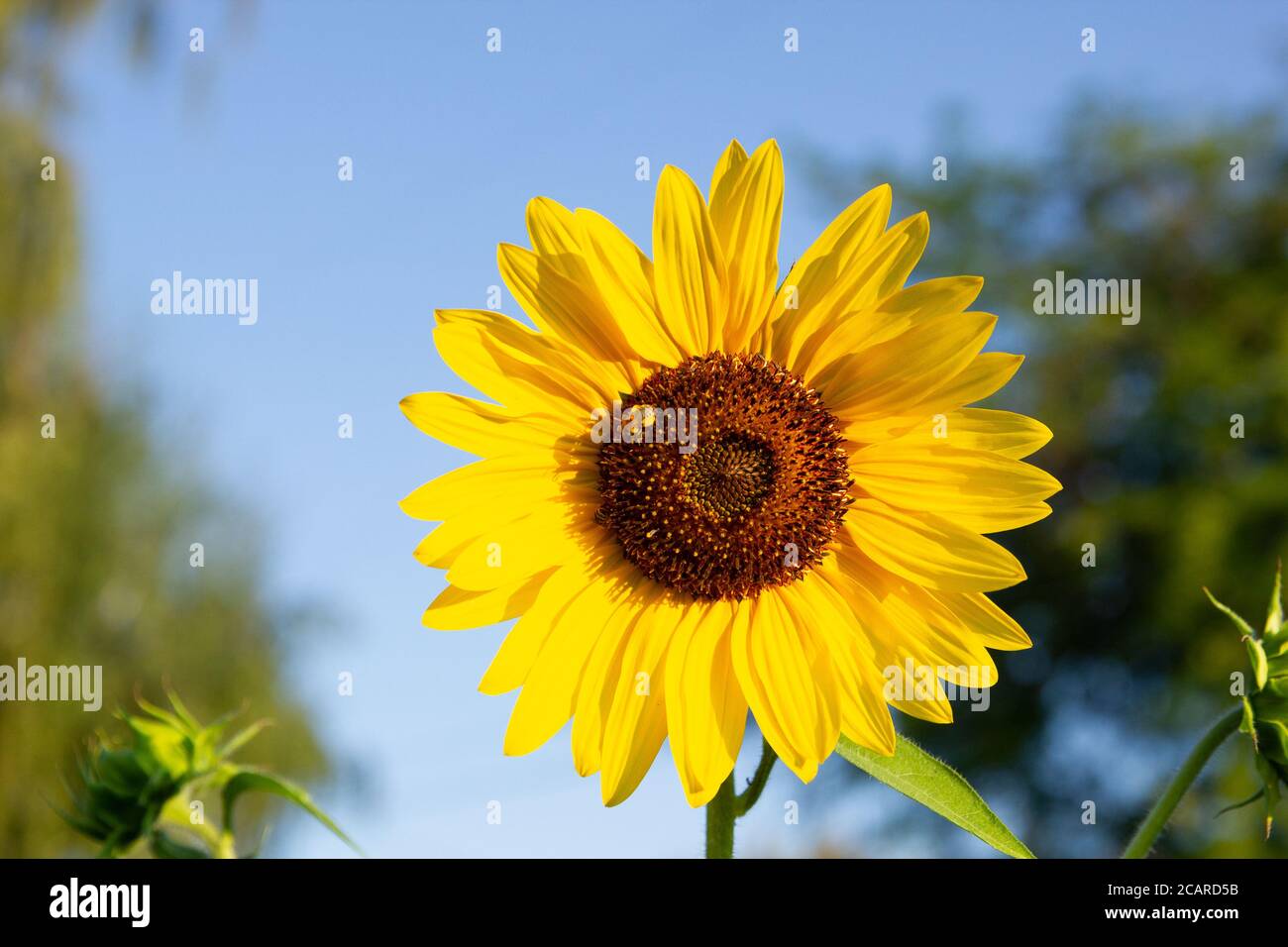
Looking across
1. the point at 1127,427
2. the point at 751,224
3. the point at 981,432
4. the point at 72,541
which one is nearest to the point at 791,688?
the point at 981,432

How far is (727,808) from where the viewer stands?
0.84 meters

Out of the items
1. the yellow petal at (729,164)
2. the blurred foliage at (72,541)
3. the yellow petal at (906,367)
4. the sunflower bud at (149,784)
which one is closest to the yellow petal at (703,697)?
the yellow petal at (906,367)

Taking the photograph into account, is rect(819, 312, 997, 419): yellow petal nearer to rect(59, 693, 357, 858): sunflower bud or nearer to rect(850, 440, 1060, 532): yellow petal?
rect(850, 440, 1060, 532): yellow petal

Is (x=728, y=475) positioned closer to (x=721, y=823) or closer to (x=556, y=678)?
(x=556, y=678)

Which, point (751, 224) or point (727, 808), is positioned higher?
point (751, 224)

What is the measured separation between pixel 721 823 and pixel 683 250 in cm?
46

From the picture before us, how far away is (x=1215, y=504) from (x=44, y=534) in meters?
9.44

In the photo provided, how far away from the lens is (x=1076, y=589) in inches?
477

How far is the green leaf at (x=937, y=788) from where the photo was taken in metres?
0.78

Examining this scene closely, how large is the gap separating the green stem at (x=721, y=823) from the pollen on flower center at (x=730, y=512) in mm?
278

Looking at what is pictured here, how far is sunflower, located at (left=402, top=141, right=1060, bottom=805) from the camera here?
98cm

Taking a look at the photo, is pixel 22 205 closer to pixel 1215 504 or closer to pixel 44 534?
pixel 44 534

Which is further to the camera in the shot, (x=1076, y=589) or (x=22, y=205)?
(x=1076, y=589)
